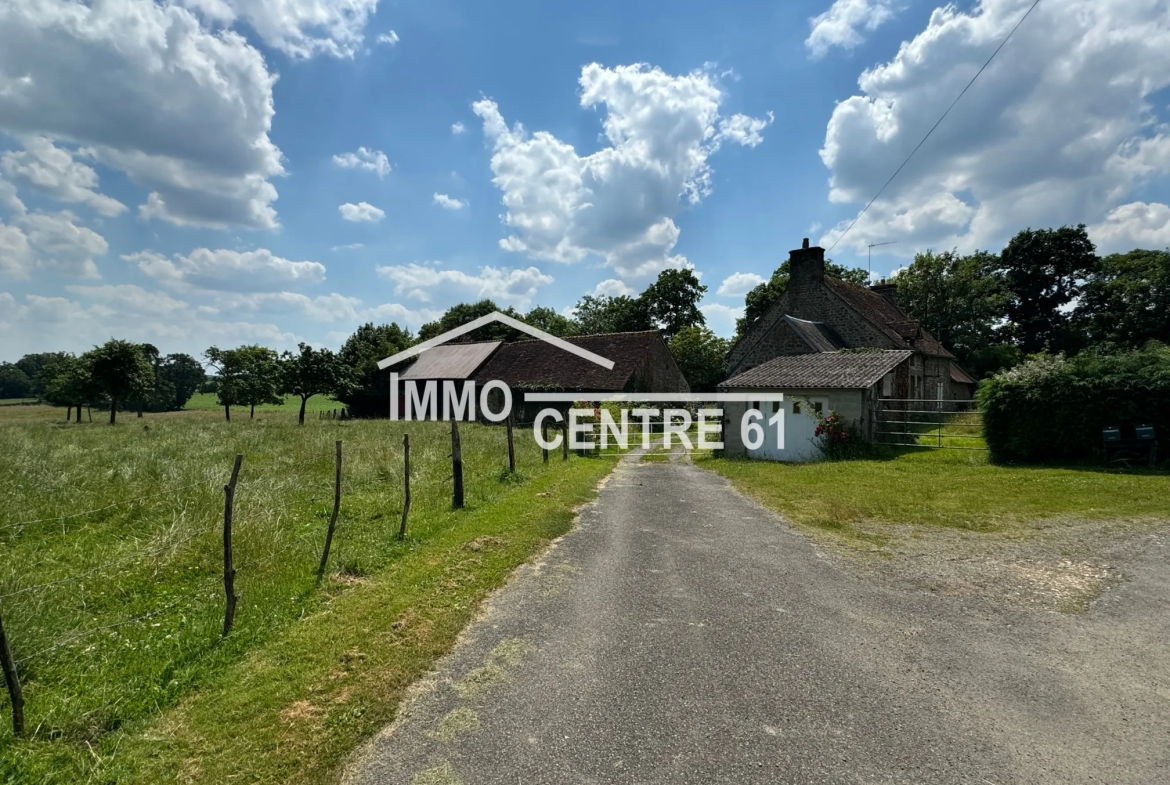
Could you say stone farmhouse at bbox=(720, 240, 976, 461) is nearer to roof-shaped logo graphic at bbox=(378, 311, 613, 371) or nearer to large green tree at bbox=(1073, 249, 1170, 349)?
roof-shaped logo graphic at bbox=(378, 311, 613, 371)

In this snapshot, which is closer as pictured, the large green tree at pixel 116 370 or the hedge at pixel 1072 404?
the hedge at pixel 1072 404

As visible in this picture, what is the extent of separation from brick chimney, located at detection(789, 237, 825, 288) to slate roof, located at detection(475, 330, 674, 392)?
913 cm

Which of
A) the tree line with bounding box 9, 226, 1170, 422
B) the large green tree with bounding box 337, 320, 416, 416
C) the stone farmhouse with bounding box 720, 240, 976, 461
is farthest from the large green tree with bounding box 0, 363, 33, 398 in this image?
the stone farmhouse with bounding box 720, 240, 976, 461

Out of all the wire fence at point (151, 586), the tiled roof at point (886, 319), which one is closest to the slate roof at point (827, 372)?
the tiled roof at point (886, 319)

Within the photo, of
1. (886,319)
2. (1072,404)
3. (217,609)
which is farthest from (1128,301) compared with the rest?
(217,609)

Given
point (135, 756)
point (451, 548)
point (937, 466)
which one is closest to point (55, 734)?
point (135, 756)

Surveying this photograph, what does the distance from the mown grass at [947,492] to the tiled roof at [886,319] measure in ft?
40.8

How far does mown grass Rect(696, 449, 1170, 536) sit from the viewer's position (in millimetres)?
9164

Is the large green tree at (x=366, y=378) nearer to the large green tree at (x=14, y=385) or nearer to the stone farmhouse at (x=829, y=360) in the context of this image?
the stone farmhouse at (x=829, y=360)

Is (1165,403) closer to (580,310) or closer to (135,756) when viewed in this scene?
(135,756)

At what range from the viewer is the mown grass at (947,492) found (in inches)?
361

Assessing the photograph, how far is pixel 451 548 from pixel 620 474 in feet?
27.9

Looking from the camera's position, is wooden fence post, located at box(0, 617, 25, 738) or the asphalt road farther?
wooden fence post, located at box(0, 617, 25, 738)

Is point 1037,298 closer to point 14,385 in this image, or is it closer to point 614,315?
point 614,315
